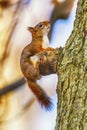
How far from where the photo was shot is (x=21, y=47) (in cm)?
125

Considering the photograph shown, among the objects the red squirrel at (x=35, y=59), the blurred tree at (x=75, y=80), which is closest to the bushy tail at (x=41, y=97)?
the red squirrel at (x=35, y=59)

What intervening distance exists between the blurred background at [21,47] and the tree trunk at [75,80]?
41cm

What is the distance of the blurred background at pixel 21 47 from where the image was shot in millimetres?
1219

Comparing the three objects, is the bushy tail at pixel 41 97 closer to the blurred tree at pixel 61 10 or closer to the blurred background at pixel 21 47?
the blurred background at pixel 21 47

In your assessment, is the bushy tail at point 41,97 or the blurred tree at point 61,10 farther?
the blurred tree at point 61,10

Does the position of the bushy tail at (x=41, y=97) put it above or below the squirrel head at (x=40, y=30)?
below

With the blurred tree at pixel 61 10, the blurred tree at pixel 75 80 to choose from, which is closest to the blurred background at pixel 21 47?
the blurred tree at pixel 61 10

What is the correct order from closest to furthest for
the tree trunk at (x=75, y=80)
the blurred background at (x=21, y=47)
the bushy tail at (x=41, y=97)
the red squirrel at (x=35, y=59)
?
the tree trunk at (x=75, y=80) < the red squirrel at (x=35, y=59) < the bushy tail at (x=41, y=97) < the blurred background at (x=21, y=47)

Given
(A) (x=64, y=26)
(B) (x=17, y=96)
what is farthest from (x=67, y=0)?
(B) (x=17, y=96)

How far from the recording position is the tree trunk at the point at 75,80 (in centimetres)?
69

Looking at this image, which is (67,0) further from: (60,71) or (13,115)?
(60,71)

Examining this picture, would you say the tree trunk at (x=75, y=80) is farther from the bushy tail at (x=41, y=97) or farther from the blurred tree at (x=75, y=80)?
the bushy tail at (x=41, y=97)

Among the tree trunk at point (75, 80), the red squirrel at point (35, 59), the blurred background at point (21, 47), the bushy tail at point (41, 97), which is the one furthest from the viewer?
the blurred background at point (21, 47)

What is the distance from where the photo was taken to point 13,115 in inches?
50.3
